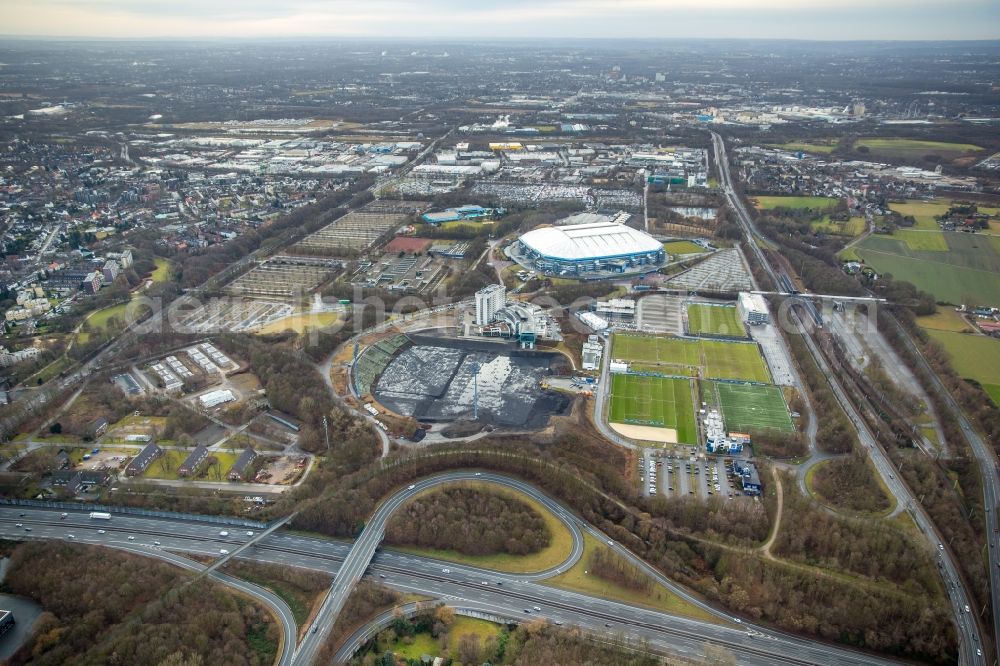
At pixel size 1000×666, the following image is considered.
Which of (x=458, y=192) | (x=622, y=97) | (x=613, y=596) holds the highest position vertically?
(x=622, y=97)

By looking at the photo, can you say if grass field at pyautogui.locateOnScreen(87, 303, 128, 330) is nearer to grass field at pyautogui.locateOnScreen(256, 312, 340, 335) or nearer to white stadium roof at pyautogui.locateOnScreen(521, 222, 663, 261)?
grass field at pyautogui.locateOnScreen(256, 312, 340, 335)

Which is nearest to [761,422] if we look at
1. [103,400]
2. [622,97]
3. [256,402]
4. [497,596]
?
[497,596]

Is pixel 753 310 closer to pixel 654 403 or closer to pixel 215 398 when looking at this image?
pixel 654 403

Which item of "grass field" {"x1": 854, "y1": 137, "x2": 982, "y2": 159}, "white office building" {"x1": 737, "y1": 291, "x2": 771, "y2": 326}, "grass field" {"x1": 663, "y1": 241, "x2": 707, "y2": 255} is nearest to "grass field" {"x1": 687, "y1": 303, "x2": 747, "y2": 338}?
"white office building" {"x1": 737, "y1": 291, "x2": 771, "y2": 326}

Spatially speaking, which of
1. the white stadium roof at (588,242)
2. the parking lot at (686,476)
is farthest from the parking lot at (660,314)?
the parking lot at (686,476)

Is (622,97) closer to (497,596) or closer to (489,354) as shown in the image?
(489,354)
